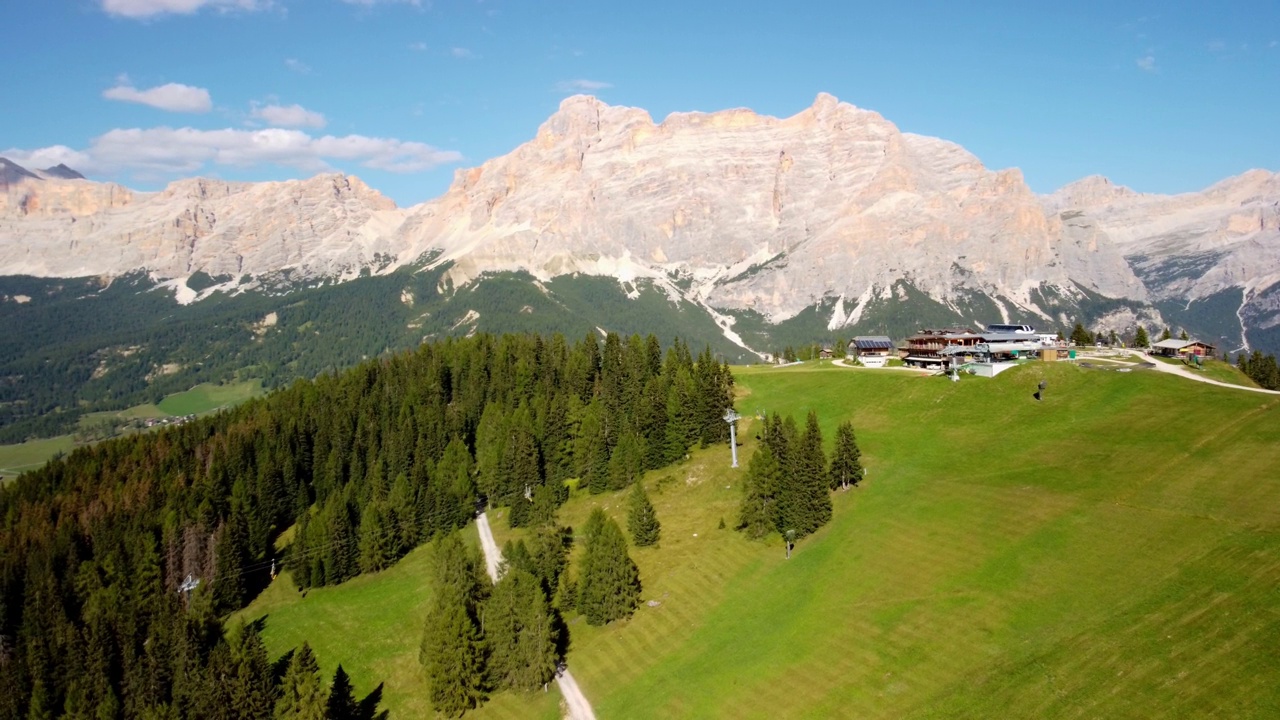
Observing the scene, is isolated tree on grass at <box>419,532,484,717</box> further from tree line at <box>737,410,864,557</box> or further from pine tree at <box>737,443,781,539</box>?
tree line at <box>737,410,864,557</box>

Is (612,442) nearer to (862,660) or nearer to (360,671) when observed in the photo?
(360,671)

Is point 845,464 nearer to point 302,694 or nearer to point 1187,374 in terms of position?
point 1187,374

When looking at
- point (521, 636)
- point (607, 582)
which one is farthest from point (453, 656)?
point (607, 582)

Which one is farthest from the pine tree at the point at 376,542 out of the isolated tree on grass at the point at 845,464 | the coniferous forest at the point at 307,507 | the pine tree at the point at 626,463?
the isolated tree on grass at the point at 845,464

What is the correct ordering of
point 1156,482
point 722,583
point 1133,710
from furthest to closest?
point 722,583, point 1156,482, point 1133,710

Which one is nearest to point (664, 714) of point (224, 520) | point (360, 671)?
point (360, 671)

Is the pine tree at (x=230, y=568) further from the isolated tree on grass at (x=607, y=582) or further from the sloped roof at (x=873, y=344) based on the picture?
the sloped roof at (x=873, y=344)
